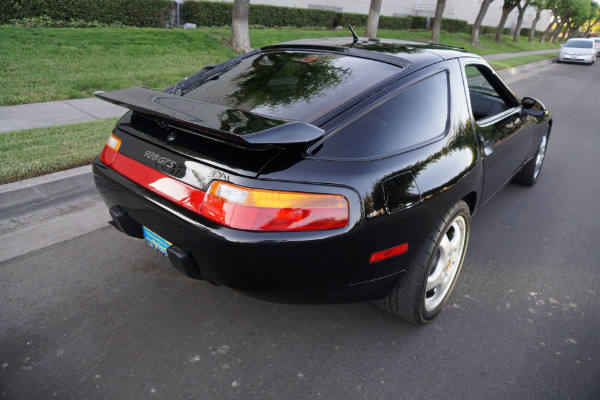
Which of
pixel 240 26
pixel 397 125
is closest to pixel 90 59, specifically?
pixel 240 26

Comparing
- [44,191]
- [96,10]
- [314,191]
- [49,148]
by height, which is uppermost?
[96,10]

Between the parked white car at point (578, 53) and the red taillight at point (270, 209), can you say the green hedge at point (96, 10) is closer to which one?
the red taillight at point (270, 209)

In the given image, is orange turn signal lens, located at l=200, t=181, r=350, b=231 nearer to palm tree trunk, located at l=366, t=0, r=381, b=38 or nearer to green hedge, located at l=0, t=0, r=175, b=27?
green hedge, located at l=0, t=0, r=175, b=27

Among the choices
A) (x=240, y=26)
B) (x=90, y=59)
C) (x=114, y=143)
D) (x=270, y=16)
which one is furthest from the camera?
(x=270, y=16)

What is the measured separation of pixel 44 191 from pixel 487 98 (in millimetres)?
4031

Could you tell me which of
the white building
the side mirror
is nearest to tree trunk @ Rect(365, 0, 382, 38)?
the white building

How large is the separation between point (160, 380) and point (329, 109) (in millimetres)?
1581

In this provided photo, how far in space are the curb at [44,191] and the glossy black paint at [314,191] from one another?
62.2 inches

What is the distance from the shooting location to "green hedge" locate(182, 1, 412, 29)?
15.4 meters

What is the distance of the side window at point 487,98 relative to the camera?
347 centimetres

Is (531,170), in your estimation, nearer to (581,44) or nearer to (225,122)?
(225,122)

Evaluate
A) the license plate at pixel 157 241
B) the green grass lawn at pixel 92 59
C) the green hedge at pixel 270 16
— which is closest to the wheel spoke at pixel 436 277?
the license plate at pixel 157 241

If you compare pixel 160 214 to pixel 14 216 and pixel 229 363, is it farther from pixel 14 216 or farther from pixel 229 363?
pixel 14 216

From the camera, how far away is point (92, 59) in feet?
29.0
